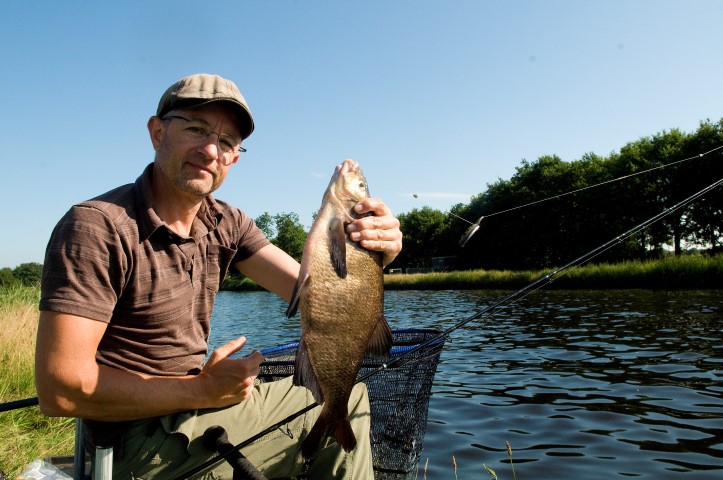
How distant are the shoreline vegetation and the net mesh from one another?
9.53ft

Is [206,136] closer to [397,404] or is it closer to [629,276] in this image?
[397,404]

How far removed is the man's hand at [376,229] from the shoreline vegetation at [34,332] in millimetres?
3921

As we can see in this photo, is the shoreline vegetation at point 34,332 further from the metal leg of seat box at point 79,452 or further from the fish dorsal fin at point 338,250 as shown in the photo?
the fish dorsal fin at point 338,250

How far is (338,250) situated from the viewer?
2467 millimetres

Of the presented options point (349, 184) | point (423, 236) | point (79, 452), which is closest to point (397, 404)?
point (349, 184)

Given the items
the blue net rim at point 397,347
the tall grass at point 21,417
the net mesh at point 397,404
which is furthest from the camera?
the tall grass at point 21,417

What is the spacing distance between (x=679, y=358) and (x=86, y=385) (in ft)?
39.6

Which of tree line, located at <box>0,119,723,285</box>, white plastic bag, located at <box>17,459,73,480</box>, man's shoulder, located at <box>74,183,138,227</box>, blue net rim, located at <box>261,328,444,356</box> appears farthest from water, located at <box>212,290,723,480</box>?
tree line, located at <box>0,119,723,285</box>

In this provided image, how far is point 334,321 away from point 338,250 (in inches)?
12.4

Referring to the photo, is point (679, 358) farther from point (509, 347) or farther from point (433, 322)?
point (433, 322)

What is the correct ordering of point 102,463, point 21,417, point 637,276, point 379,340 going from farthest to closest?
point 637,276 → point 21,417 → point 379,340 → point 102,463

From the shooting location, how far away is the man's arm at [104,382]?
2225 mm

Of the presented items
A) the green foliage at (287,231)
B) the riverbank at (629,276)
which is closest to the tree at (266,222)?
the green foliage at (287,231)

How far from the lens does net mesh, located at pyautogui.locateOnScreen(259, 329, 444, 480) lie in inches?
155
